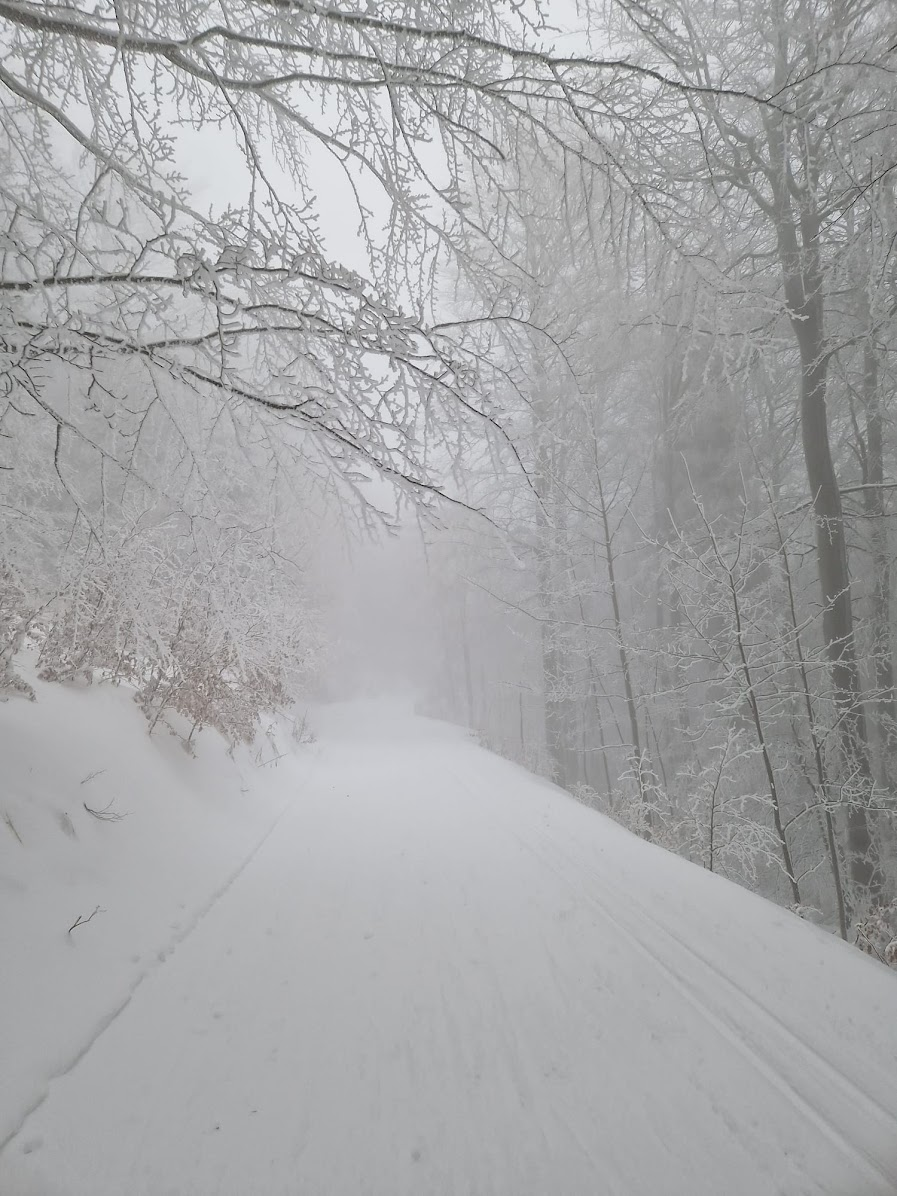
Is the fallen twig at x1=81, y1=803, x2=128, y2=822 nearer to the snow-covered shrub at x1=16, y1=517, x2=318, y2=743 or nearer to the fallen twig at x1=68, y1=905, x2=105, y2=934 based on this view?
the fallen twig at x1=68, y1=905, x2=105, y2=934

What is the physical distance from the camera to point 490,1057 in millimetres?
2225

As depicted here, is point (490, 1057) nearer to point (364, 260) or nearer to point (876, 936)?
point (876, 936)

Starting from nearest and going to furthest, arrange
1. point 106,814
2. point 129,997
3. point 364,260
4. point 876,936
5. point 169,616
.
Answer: point 129,997 < point 364,260 < point 106,814 < point 876,936 < point 169,616

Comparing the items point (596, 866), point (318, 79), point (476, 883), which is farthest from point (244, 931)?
point (318, 79)

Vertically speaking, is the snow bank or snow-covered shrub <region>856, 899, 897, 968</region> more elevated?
the snow bank

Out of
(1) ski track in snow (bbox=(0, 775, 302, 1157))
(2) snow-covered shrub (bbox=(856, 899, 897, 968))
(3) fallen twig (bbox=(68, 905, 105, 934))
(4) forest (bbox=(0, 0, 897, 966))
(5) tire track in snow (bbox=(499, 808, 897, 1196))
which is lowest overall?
(2) snow-covered shrub (bbox=(856, 899, 897, 968))

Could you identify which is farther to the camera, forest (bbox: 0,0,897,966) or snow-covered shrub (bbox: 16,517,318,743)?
snow-covered shrub (bbox: 16,517,318,743)

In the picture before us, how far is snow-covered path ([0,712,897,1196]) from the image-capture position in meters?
1.70

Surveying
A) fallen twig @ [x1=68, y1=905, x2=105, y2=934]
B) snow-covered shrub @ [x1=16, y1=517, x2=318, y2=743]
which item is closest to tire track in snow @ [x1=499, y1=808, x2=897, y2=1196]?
fallen twig @ [x1=68, y1=905, x2=105, y2=934]

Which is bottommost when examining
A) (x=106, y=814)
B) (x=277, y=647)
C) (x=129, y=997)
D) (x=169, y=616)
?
(x=129, y=997)

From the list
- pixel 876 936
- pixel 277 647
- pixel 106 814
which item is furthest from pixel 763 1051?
pixel 277 647

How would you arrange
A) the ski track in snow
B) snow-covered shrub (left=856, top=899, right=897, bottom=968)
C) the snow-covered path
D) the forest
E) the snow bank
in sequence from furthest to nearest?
1. snow-covered shrub (left=856, top=899, right=897, bottom=968)
2. the forest
3. the snow bank
4. the ski track in snow
5. the snow-covered path

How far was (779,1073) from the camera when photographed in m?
2.04

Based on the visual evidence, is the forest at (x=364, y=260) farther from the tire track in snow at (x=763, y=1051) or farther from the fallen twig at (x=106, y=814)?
the tire track in snow at (x=763, y=1051)
